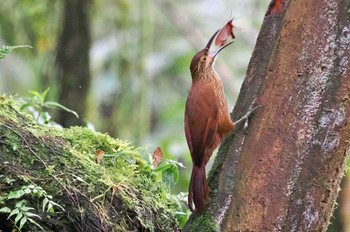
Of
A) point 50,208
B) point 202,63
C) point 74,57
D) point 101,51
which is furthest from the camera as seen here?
point 101,51

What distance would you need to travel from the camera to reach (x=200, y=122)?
2.85 m

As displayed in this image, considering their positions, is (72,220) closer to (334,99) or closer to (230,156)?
(230,156)

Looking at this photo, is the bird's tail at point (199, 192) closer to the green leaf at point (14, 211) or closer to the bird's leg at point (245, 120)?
the bird's leg at point (245, 120)

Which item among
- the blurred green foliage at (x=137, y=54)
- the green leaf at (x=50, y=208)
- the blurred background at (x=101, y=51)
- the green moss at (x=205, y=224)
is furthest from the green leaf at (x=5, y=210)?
the blurred background at (x=101, y=51)

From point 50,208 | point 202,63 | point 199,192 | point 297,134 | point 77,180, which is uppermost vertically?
point 202,63

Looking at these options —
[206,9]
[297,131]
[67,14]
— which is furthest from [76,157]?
[206,9]

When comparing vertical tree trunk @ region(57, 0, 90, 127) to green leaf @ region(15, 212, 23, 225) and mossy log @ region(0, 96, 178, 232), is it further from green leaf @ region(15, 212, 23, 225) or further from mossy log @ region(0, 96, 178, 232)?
green leaf @ region(15, 212, 23, 225)

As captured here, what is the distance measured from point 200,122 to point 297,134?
61 centimetres

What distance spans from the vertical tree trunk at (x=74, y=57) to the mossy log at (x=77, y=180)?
7.23 feet

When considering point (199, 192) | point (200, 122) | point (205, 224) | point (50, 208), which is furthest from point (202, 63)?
point (50, 208)

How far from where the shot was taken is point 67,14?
→ 16.7 ft

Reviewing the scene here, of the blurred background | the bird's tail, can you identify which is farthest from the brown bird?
the blurred background

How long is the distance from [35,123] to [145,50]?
9.57 feet

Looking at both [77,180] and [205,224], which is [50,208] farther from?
[205,224]
